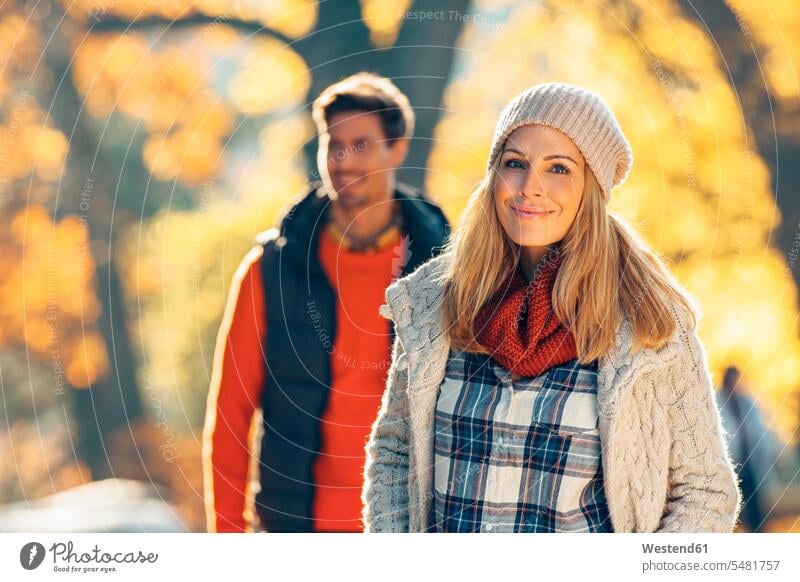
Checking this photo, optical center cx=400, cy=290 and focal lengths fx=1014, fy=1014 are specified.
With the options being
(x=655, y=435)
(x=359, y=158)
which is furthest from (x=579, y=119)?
(x=359, y=158)

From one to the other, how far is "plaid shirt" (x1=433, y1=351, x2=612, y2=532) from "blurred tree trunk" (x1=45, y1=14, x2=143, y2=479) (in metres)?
1.74

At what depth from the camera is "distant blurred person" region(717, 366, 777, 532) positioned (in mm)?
3328

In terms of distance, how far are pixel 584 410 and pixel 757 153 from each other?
1.73 m

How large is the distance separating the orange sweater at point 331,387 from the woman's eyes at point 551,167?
101cm

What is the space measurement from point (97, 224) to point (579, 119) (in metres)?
1.99

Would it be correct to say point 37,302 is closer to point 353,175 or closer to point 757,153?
point 353,175

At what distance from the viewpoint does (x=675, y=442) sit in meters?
2.04

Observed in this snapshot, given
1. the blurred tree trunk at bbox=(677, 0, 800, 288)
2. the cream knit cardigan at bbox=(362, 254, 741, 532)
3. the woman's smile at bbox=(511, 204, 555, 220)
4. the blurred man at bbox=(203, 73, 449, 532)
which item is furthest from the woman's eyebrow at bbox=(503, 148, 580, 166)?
the blurred tree trunk at bbox=(677, 0, 800, 288)

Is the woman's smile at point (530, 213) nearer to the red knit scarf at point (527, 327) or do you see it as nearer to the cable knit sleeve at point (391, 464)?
the red knit scarf at point (527, 327)

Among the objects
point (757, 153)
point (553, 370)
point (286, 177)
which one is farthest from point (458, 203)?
point (553, 370)

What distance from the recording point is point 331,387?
3029mm

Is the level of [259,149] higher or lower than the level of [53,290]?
higher

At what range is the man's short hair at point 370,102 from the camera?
3.17m
